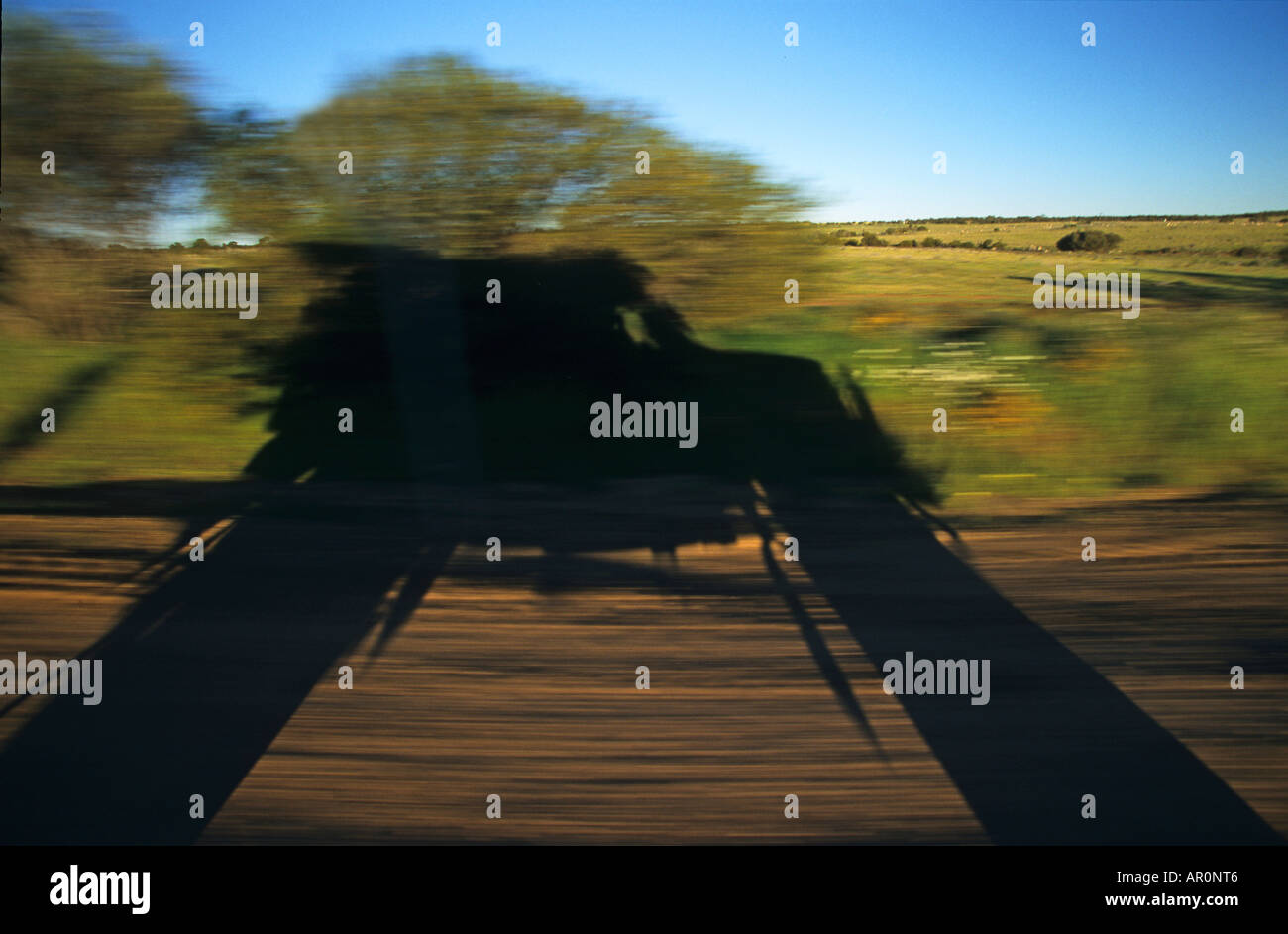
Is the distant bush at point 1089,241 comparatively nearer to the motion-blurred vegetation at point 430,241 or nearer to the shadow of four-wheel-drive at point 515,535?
the motion-blurred vegetation at point 430,241

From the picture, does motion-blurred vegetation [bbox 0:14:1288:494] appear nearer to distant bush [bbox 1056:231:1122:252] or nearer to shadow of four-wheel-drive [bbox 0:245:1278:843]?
shadow of four-wheel-drive [bbox 0:245:1278:843]

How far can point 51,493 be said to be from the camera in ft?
20.2

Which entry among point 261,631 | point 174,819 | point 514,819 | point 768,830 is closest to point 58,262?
point 261,631

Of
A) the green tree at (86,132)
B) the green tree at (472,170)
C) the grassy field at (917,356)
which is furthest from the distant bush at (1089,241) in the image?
the green tree at (86,132)

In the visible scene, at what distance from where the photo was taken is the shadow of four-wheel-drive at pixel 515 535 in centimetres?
303

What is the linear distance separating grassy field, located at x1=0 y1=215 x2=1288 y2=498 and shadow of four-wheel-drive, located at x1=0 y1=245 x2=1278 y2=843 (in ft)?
1.50

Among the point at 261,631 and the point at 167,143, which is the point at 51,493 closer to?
the point at 261,631

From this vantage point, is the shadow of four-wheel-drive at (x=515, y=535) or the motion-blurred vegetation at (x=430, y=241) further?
the motion-blurred vegetation at (x=430, y=241)

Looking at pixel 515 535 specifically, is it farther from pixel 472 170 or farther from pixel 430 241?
pixel 472 170

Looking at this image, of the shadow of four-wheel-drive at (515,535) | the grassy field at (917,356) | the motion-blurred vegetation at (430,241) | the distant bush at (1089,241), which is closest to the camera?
the shadow of four-wheel-drive at (515,535)

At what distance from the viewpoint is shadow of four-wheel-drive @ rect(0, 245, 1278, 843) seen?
3.03 metres

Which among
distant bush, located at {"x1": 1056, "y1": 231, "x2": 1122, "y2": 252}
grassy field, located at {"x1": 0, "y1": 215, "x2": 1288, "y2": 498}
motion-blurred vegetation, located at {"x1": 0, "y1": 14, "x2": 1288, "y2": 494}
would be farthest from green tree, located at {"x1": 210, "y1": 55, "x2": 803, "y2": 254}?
distant bush, located at {"x1": 1056, "y1": 231, "x2": 1122, "y2": 252}

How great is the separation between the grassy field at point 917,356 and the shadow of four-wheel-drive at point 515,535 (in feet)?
1.50

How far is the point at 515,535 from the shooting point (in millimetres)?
5559
